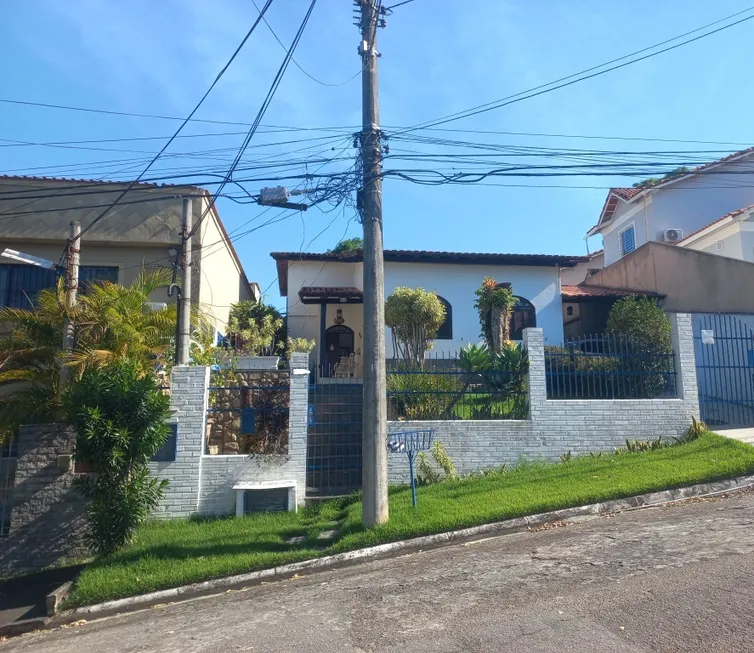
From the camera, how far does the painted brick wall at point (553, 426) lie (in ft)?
32.9

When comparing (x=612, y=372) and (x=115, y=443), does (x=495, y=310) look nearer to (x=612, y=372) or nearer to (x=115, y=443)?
(x=612, y=372)

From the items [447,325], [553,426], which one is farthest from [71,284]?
[447,325]

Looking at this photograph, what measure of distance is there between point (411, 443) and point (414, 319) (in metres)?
6.62

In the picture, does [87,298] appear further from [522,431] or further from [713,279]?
[713,279]

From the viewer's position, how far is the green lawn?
7.22 meters

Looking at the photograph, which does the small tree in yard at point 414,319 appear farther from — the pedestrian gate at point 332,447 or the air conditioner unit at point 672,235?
the air conditioner unit at point 672,235

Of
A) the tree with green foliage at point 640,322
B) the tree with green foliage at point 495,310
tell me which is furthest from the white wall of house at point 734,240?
the tree with green foliage at point 495,310

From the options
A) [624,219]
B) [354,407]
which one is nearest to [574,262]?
[624,219]

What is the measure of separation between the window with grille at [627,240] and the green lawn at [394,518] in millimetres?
14963

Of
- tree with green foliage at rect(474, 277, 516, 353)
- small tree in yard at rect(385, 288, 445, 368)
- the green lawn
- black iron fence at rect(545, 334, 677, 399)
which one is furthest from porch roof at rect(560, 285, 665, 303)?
the green lawn

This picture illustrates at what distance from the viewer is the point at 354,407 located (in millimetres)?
10688

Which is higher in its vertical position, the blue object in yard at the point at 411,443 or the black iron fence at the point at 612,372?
the black iron fence at the point at 612,372

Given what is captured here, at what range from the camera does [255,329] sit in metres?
14.9

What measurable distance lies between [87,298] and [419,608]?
23.4 feet
